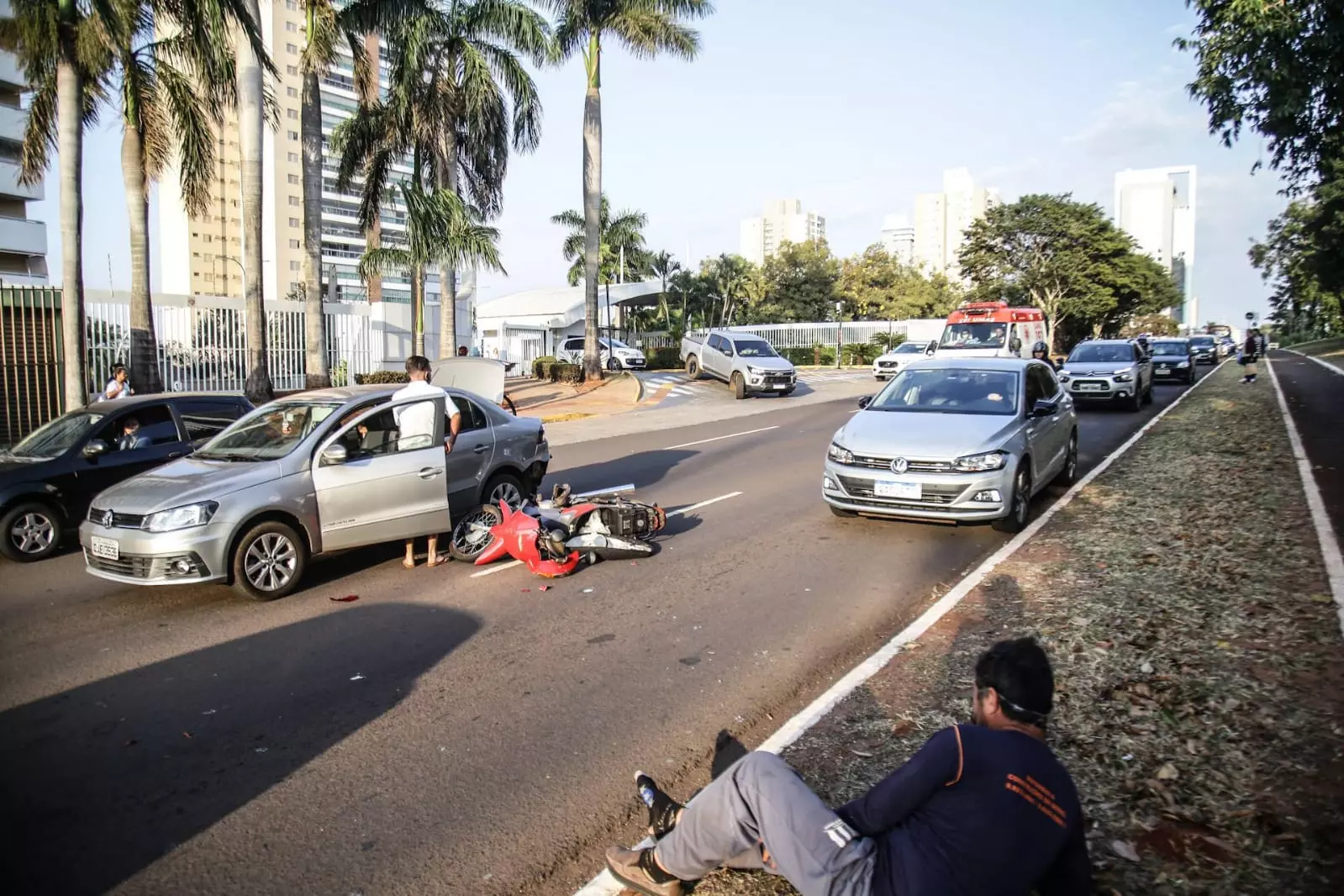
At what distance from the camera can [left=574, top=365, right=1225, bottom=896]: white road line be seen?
131 inches

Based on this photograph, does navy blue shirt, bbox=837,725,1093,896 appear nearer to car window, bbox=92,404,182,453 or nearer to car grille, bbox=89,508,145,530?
car grille, bbox=89,508,145,530

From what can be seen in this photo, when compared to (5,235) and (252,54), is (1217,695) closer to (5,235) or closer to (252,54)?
(252,54)

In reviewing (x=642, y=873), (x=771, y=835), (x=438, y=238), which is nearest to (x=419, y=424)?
(x=642, y=873)

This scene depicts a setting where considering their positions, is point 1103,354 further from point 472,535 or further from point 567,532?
point 472,535

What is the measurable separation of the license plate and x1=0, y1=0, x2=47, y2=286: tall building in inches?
1937

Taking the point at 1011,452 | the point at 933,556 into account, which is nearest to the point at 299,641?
the point at 933,556

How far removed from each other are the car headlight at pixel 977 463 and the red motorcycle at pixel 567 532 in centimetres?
283

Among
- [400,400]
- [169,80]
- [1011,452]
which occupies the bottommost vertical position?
[1011,452]

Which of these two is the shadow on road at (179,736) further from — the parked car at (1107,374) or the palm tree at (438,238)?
the parked car at (1107,374)

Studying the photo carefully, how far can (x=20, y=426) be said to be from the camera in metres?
16.0

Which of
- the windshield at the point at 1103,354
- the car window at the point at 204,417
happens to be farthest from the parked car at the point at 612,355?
the car window at the point at 204,417

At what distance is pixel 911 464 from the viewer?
8.37 m

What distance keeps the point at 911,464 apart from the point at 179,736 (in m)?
6.23

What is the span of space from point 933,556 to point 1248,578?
2.41 m
